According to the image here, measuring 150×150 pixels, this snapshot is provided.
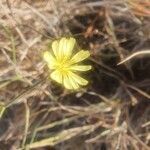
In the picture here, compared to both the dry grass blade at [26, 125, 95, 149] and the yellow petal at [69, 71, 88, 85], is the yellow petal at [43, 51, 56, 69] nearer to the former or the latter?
the yellow petal at [69, 71, 88, 85]

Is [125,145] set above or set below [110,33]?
below

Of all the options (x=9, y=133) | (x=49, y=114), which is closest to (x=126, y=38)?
(x=49, y=114)

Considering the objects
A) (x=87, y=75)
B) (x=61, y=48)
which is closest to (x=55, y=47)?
(x=61, y=48)

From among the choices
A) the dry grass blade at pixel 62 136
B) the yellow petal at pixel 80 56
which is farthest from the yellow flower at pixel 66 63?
the dry grass blade at pixel 62 136

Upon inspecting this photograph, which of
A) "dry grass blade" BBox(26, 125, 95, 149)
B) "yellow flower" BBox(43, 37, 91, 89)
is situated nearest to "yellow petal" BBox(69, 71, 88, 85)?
"yellow flower" BBox(43, 37, 91, 89)

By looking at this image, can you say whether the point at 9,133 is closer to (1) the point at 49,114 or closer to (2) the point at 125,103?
(1) the point at 49,114

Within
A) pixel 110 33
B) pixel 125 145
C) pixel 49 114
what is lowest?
pixel 125 145

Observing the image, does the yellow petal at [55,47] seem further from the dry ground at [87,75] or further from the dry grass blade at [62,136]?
the dry grass blade at [62,136]
